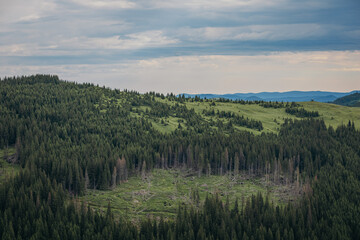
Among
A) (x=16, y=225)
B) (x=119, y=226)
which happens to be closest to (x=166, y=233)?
(x=119, y=226)

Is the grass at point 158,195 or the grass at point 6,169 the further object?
the grass at point 6,169

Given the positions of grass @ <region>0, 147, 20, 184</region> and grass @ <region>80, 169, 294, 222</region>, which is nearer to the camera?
grass @ <region>80, 169, 294, 222</region>

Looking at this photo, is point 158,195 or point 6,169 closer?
point 158,195

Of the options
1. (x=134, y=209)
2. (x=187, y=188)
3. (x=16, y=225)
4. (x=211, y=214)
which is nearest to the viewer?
(x=16, y=225)

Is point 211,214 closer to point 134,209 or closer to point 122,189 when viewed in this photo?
point 134,209

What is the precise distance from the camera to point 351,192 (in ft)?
557

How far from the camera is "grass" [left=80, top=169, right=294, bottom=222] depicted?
524ft

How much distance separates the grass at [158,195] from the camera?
524 ft

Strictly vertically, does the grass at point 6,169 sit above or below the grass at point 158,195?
above

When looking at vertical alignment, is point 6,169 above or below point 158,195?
above

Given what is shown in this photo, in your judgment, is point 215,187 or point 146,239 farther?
point 215,187

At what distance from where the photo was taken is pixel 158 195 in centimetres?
17925

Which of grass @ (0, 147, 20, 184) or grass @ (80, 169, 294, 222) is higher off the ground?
grass @ (0, 147, 20, 184)

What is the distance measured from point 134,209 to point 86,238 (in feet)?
133
